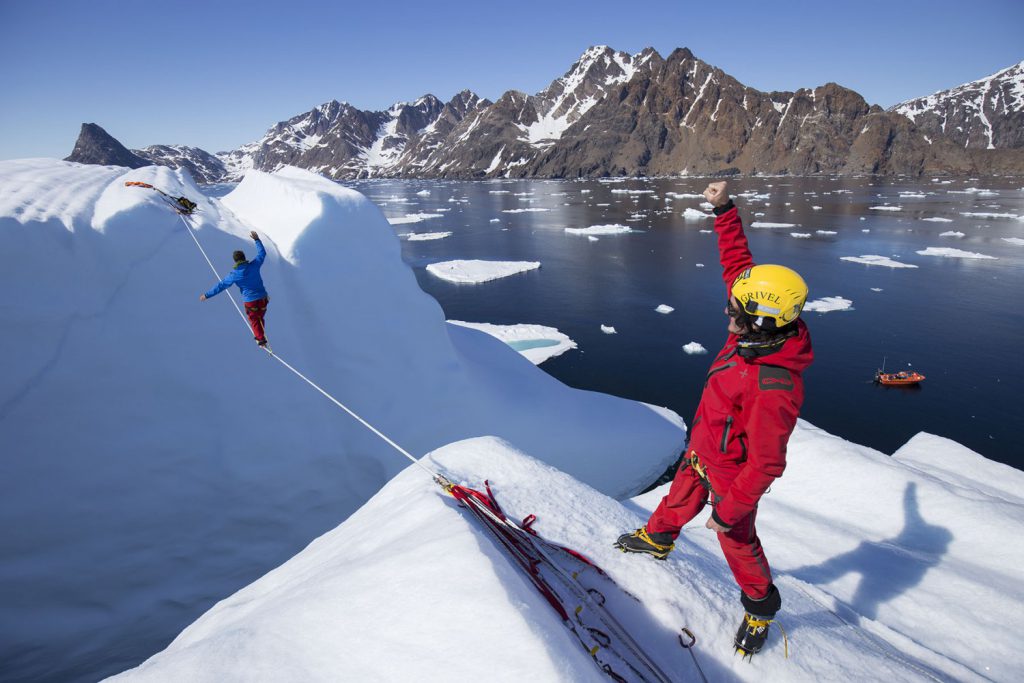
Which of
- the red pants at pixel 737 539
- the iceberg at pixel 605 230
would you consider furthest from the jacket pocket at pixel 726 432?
the iceberg at pixel 605 230

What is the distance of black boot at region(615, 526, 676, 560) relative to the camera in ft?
9.00

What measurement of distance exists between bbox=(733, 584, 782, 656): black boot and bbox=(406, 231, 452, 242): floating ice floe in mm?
42272

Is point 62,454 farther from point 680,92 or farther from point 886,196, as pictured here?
point 680,92

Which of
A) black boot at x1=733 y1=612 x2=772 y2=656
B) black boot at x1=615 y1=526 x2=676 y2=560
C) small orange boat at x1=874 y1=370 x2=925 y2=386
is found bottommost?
small orange boat at x1=874 y1=370 x2=925 y2=386

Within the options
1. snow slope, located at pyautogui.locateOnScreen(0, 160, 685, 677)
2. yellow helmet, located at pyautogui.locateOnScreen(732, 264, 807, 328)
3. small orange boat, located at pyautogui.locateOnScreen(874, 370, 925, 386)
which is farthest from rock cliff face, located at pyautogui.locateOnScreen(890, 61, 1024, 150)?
yellow helmet, located at pyautogui.locateOnScreen(732, 264, 807, 328)

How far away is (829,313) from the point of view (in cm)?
2061

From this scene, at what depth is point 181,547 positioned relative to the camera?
527 cm

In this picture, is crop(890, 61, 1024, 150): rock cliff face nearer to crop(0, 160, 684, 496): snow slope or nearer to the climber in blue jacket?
crop(0, 160, 684, 496): snow slope

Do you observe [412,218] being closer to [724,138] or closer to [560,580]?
[560,580]

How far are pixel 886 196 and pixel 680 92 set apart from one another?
418 ft

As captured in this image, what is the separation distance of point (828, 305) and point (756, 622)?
2321 cm

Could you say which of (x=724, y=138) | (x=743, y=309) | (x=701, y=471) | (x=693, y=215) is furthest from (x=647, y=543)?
(x=724, y=138)

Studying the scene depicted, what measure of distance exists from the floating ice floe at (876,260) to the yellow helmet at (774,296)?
3358 cm

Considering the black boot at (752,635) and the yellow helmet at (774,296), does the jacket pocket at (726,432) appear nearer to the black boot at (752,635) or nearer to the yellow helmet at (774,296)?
the yellow helmet at (774,296)
